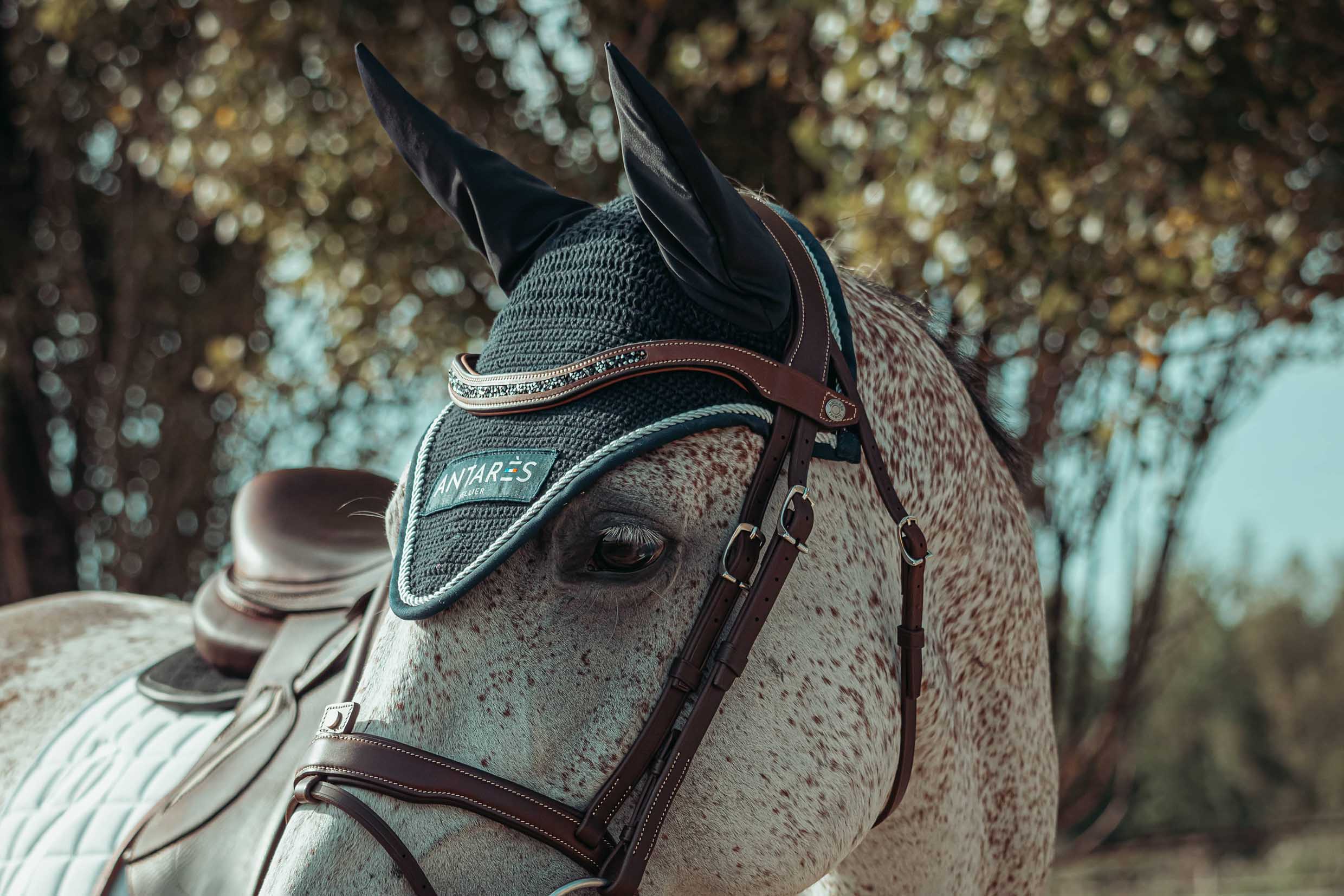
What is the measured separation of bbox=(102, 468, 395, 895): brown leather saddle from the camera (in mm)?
1732

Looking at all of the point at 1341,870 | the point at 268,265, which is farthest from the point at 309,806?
the point at 1341,870

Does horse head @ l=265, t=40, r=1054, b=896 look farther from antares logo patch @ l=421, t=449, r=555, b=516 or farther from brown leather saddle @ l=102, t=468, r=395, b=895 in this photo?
brown leather saddle @ l=102, t=468, r=395, b=895

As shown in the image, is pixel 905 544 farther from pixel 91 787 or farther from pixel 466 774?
pixel 91 787

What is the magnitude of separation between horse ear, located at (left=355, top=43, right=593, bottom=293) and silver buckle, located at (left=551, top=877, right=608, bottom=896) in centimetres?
79

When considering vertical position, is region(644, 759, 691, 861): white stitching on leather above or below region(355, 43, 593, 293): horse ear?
below

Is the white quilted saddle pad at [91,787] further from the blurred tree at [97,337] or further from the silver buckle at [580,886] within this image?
the blurred tree at [97,337]

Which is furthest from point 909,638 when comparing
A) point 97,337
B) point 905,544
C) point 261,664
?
point 97,337

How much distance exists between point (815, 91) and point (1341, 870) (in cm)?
1932

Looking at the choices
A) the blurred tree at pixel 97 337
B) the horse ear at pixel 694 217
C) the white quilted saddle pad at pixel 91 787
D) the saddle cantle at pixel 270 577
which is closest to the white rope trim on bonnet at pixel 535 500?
the horse ear at pixel 694 217

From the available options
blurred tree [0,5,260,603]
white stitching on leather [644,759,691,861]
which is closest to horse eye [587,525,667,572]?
white stitching on leather [644,759,691,861]

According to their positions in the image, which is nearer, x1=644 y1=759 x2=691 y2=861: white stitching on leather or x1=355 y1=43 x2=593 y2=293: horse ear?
x1=644 y1=759 x2=691 y2=861: white stitching on leather

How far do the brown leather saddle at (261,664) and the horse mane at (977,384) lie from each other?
36.4 inches

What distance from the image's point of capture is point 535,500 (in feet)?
3.94

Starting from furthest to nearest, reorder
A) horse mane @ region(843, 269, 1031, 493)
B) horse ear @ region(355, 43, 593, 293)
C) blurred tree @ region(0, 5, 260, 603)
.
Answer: blurred tree @ region(0, 5, 260, 603), horse mane @ region(843, 269, 1031, 493), horse ear @ region(355, 43, 593, 293)
